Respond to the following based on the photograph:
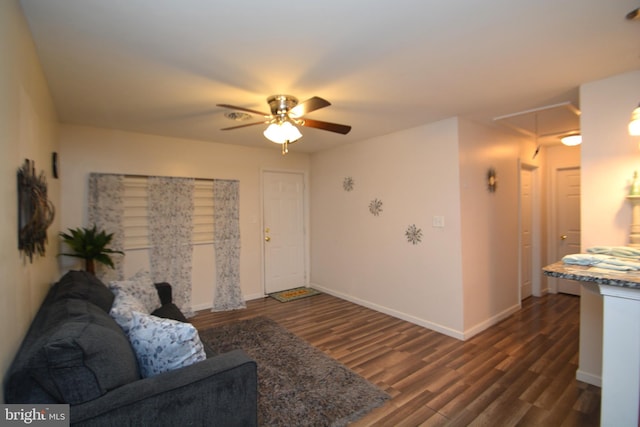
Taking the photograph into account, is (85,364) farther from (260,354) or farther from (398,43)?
(398,43)

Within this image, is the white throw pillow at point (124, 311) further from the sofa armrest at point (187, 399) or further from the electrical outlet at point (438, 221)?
the electrical outlet at point (438, 221)

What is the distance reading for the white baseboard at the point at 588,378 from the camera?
7.96ft

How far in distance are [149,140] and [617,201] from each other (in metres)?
4.95

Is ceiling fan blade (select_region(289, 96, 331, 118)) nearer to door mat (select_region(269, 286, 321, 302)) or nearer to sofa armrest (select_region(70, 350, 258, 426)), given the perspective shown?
sofa armrest (select_region(70, 350, 258, 426))

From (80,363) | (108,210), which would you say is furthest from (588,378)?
(108,210)

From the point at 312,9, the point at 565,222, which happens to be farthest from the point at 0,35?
the point at 565,222

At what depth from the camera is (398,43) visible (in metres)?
1.83

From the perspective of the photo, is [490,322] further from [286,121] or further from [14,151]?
[14,151]

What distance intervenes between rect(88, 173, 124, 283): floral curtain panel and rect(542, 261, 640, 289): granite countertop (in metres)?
4.32

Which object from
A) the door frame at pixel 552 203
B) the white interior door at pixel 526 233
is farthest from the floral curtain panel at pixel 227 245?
the door frame at pixel 552 203

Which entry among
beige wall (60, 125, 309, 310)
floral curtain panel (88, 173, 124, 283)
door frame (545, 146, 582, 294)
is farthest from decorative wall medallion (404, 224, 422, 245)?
floral curtain panel (88, 173, 124, 283)

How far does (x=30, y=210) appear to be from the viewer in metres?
1.66

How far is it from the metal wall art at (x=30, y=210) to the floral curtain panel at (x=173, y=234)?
201cm

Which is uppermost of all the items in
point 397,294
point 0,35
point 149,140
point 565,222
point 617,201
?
point 149,140
